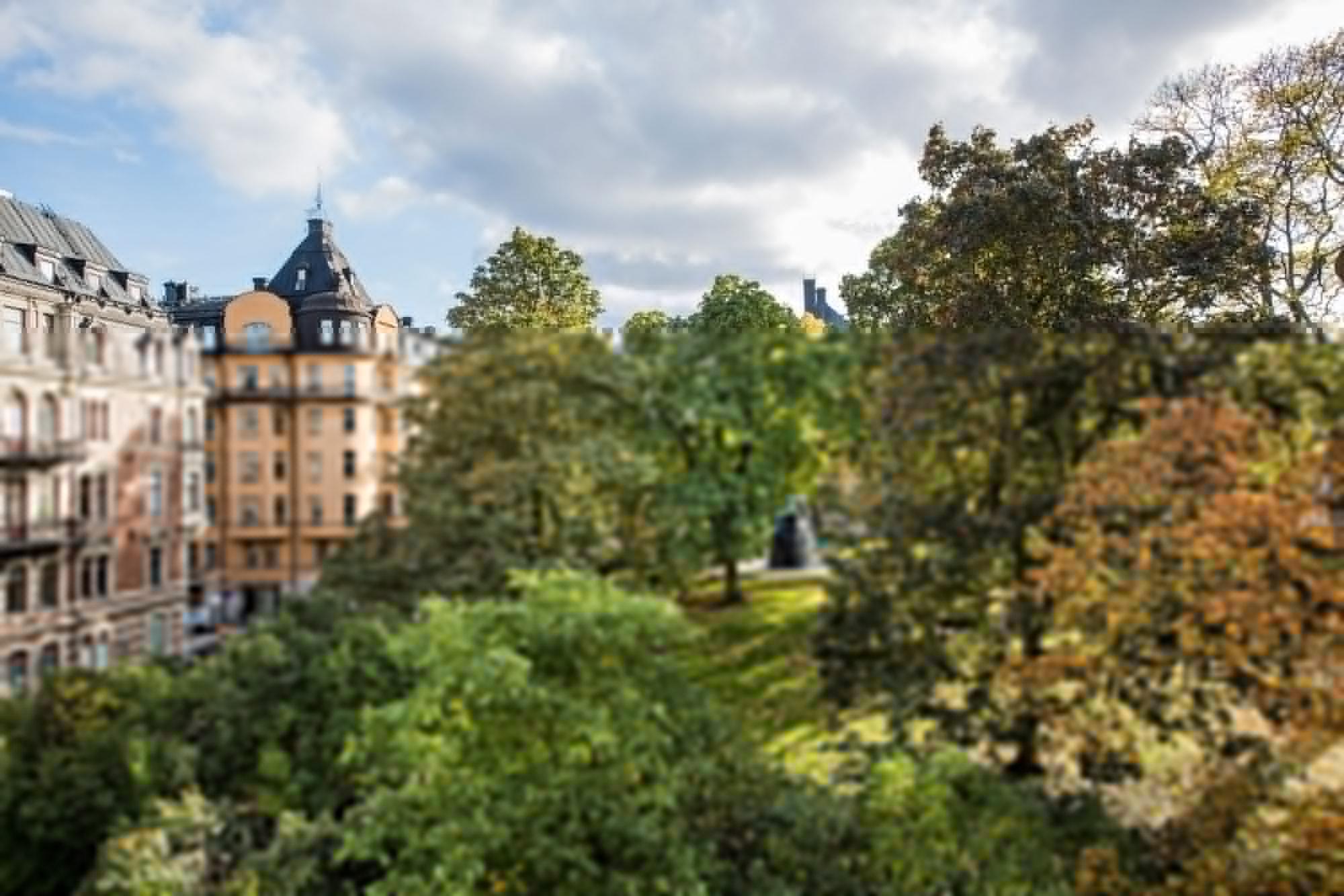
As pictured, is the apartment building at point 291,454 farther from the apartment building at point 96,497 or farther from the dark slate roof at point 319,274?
the dark slate roof at point 319,274

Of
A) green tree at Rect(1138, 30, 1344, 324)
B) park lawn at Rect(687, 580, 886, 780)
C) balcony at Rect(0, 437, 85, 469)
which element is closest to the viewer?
balcony at Rect(0, 437, 85, 469)

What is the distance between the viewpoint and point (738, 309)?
34.5m

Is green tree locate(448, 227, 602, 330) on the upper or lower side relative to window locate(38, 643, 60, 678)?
upper

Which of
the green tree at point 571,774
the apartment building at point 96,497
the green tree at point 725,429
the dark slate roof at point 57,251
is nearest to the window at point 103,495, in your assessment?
the apartment building at point 96,497

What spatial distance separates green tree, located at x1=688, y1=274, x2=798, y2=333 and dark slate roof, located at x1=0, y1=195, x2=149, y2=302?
27.6 meters

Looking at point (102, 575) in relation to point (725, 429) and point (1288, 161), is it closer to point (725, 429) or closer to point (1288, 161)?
point (725, 429)

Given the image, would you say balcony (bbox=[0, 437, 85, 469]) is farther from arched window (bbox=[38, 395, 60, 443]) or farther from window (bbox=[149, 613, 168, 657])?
window (bbox=[149, 613, 168, 657])

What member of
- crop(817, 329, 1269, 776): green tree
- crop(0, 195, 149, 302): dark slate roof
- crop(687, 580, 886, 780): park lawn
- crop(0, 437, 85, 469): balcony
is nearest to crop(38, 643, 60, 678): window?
crop(0, 437, 85, 469): balcony

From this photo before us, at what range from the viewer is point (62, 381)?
117 inches

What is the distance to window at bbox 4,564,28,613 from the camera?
2955 millimetres

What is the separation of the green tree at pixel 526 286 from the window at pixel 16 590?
2527 cm

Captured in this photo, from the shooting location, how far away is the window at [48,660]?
117 inches

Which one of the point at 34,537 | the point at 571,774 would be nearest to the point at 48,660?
the point at 34,537

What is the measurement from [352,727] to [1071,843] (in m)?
2.79
